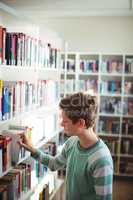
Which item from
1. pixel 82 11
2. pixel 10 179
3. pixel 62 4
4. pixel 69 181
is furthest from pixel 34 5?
pixel 69 181

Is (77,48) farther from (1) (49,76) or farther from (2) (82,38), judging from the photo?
(1) (49,76)

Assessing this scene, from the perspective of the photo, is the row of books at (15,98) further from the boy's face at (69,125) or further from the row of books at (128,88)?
the row of books at (128,88)

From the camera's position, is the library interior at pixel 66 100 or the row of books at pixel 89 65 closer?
the library interior at pixel 66 100

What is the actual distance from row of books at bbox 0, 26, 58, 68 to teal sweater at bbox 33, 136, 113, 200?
0.83 metres

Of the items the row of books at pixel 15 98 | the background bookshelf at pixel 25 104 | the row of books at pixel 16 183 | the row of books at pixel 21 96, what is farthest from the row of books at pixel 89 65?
the row of books at pixel 16 183

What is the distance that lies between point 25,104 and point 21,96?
14 cm

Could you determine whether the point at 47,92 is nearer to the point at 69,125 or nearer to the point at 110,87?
the point at 69,125

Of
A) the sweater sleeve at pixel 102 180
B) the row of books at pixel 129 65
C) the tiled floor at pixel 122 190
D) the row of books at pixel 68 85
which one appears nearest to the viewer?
the sweater sleeve at pixel 102 180

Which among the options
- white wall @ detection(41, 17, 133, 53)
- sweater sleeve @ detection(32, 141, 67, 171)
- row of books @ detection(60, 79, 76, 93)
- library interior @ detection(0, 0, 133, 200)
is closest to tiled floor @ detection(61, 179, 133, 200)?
library interior @ detection(0, 0, 133, 200)

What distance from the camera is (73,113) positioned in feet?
Answer: 6.29

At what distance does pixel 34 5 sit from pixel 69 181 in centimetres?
371

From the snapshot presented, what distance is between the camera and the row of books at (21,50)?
2286 millimetres

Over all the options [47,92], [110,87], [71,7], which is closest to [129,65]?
[110,87]

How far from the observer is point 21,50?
2.57m
